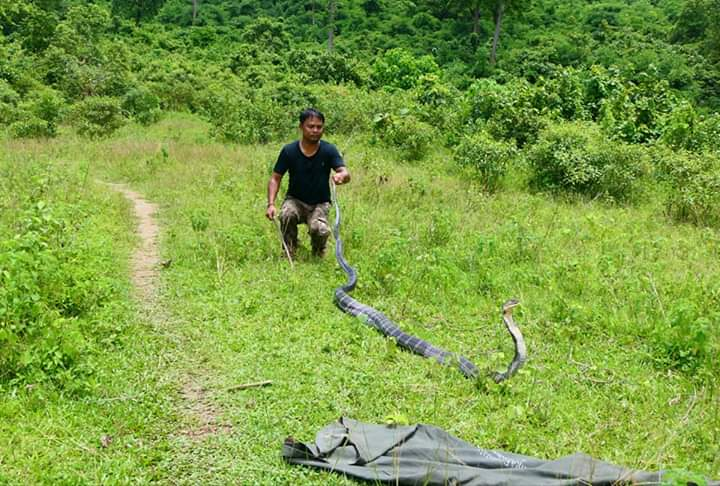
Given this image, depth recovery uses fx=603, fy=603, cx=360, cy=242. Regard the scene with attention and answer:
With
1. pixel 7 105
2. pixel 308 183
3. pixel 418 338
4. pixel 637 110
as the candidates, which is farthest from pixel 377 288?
pixel 7 105

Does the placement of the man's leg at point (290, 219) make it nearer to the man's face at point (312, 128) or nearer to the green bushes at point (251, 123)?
the man's face at point (312, 128)

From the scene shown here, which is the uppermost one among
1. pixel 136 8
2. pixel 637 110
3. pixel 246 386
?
pixel 136 8

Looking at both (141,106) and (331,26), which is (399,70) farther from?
(141,106)

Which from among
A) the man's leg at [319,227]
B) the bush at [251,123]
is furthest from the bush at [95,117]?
the man's leg at [319,227]

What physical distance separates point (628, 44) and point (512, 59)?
577 cm

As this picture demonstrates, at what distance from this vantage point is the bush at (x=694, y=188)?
328 inches

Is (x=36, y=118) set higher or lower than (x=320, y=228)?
lower

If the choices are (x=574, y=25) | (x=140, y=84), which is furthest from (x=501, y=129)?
(x=574, y=25)

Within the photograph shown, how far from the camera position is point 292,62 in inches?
1111

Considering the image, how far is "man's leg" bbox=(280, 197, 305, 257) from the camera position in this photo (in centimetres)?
609

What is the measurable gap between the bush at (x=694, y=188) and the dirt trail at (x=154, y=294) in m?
7.07

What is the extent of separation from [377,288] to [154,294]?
1.94 m

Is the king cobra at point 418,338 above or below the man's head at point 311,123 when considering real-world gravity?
below

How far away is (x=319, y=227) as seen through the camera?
5.98 metres
